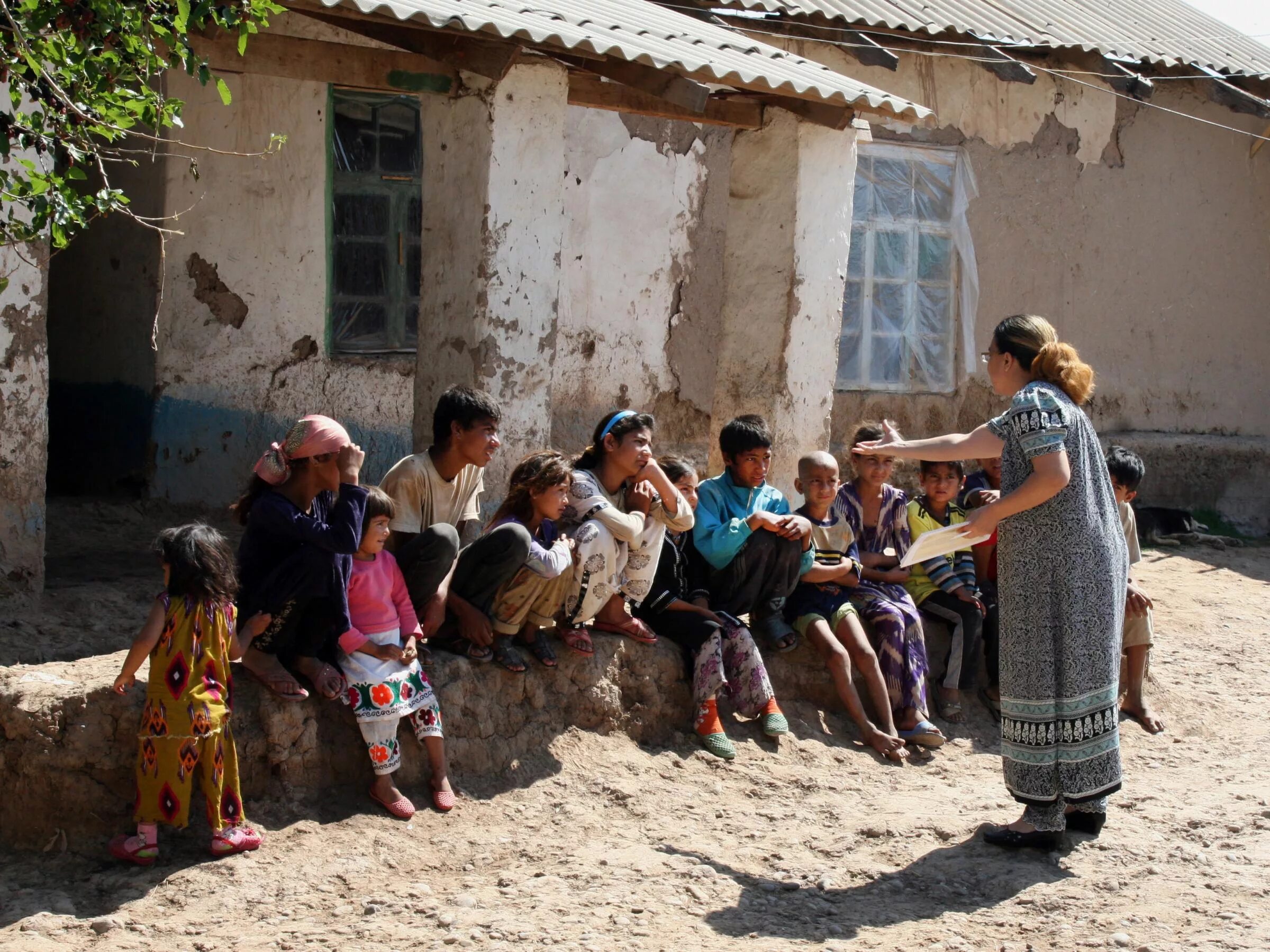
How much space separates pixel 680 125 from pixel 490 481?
11.5 feet

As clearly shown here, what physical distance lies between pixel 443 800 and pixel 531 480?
3.42ft

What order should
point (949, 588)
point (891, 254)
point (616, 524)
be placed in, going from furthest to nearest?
point (891, 254) → point (949, 588) → point (616, 524)

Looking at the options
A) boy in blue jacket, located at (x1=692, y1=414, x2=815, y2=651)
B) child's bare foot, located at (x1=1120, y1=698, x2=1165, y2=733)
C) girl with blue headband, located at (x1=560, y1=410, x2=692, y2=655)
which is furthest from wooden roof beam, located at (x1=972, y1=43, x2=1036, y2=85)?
girl with blue headband, located at (x1=560, y1=410, x2=692, y2=655)

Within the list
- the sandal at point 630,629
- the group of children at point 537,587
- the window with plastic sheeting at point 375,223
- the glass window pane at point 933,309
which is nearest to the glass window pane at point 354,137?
the window with plastic sheeting at point 375,223

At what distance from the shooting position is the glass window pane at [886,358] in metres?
9.80

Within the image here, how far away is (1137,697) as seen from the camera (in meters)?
6.07

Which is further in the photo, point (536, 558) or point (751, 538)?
point (751, 538)

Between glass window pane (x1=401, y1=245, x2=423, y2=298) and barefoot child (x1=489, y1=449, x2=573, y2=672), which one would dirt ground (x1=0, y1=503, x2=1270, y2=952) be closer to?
barefoot child (x1=489, y1=449, x2=573, y2=672)

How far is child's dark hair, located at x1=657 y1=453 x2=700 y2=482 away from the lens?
5266 millimetres

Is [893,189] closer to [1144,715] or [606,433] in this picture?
[1144,715]

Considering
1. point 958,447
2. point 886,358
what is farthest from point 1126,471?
point 886,358

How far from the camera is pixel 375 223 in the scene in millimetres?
8023

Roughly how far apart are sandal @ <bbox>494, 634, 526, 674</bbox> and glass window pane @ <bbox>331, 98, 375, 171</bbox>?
156 inches

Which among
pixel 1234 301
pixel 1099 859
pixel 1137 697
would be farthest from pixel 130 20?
pixel 1234 301
